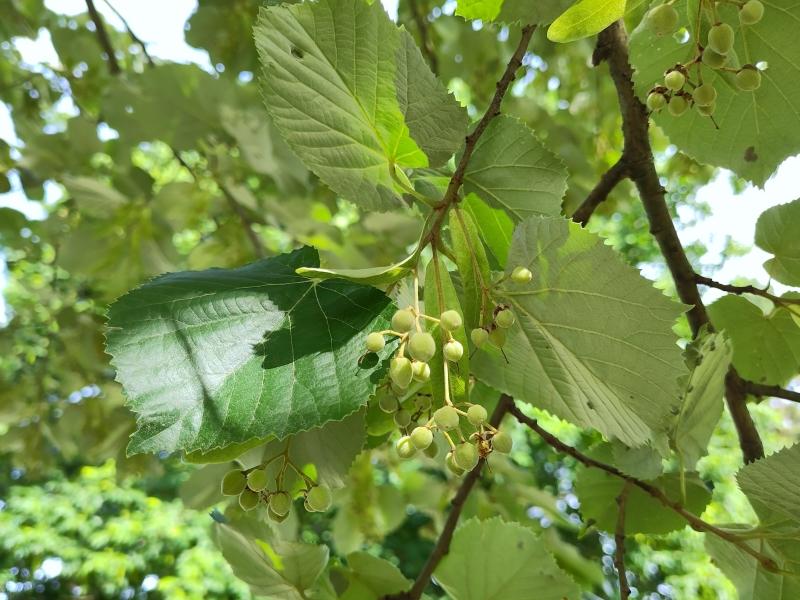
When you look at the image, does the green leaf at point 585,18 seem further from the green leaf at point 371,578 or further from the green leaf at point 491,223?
the green leaf at point 371,578

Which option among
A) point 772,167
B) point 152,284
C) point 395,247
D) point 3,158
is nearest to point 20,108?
point 3,158

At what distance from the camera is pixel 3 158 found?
2.07 metres

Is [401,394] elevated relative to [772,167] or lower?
lower

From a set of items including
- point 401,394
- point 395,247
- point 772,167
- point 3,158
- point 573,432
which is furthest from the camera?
point 573,432

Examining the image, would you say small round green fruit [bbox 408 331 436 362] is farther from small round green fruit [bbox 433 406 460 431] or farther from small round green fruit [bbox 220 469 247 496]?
small round green fruit [bbox 220 469 247 496]

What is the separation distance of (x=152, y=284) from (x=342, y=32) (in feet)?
0.95

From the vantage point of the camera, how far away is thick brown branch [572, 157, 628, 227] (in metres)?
0.95

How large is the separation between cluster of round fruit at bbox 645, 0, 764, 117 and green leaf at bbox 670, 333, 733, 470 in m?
0.25

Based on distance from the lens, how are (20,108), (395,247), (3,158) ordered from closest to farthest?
(3,158)
(395,247)
(20,108)

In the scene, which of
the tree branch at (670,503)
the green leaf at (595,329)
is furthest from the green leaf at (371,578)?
the green leaf at (595,329)

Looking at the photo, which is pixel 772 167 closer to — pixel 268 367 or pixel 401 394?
pixel 401 394

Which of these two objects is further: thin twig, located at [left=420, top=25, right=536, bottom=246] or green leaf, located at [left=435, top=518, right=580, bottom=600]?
green leaf, located at [left=435, top=518, right=580, bottom=600]

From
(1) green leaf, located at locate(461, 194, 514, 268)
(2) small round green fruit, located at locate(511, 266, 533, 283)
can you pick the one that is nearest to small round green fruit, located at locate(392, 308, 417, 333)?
(2) small round green fruit, located at locate(511, 266, 533, 283)

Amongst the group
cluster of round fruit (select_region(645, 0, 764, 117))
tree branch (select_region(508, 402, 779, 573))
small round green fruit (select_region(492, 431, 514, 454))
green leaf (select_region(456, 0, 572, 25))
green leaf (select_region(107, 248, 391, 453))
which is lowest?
green leaf (select_region(107, 248, 391, 453))
